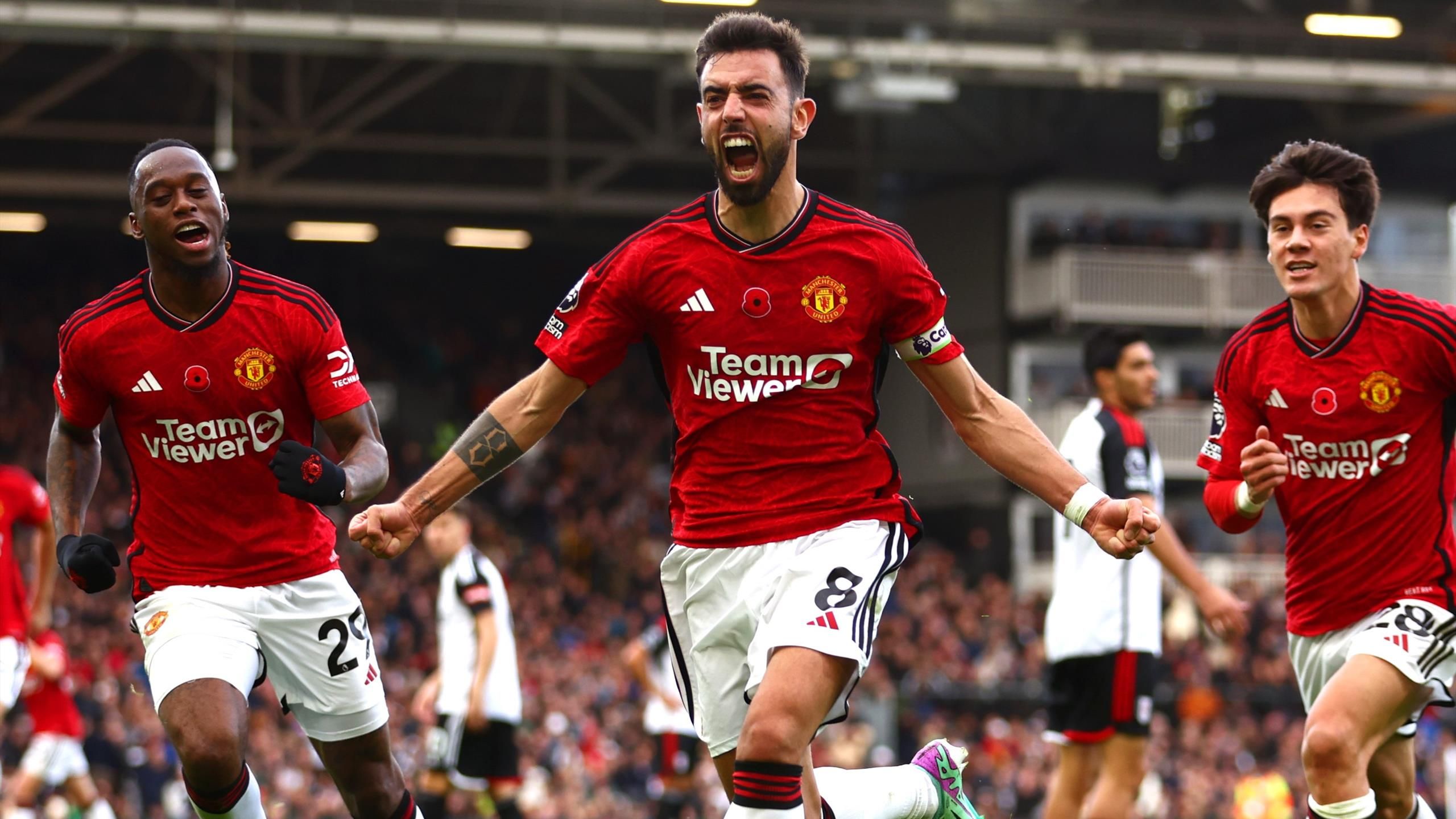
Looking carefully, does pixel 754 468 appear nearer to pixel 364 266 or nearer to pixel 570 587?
pixel 570 587

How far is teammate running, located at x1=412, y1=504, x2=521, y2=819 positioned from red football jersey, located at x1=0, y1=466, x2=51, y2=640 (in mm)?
2367

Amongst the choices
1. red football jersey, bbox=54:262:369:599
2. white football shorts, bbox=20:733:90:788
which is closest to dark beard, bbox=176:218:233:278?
red football jersey, bbox=54:262:369:599

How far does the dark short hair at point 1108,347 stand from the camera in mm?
9734

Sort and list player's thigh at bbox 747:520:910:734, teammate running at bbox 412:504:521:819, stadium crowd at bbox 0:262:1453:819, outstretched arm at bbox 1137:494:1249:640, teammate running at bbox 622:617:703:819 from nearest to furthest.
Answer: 1. player's thigh at bbox 747:520:910:734
2. outstretched arm at bbox 1137:494:1249:640
3. teammate running at bbox 412:504:521:819
4. teammate running at bbox 622:617:703:819
5. stadium crowd at bbox 0:262:1453:819

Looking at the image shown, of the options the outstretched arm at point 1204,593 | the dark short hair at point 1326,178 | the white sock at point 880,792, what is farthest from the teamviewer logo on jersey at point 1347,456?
the white sock at point 880,792

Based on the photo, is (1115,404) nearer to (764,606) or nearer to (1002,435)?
(1002,435)

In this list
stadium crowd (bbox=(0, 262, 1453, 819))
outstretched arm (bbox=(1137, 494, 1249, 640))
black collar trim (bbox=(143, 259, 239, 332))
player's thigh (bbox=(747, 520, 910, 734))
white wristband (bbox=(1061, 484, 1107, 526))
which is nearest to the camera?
player's thigh (bbox=(747, 520, 910, 734))

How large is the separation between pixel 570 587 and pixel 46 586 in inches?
738

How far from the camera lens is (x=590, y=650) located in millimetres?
25969

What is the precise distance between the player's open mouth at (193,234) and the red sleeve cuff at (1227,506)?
3625mm

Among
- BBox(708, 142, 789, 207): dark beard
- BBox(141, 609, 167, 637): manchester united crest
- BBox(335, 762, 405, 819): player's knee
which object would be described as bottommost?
BBox(335, 762, 405, 819): player's knee

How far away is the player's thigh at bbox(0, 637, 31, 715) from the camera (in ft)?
32.7

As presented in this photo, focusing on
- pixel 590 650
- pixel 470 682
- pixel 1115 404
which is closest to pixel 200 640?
pixel 1115 404

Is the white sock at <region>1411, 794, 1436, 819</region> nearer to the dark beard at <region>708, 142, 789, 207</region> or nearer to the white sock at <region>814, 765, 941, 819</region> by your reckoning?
the white sock at <region>814, 765, 941, 819</region>
